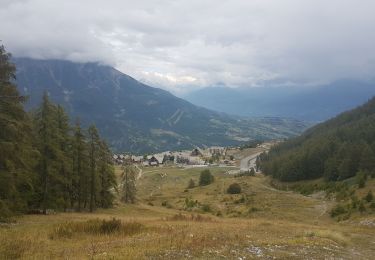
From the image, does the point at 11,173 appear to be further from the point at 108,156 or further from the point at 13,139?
the point at 108,156

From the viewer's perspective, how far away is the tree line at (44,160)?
30.1 meters

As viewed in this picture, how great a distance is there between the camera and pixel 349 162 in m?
115

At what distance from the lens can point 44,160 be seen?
43.8 meters

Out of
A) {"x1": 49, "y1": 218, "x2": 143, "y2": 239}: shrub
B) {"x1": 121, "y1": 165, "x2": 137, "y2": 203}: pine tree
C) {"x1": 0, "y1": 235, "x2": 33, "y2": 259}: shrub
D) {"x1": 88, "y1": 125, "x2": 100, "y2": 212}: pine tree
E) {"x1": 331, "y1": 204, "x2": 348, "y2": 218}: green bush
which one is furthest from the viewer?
{"x1": 121, "y1": 165, "x2": 137, "y2": 203}: pine tree

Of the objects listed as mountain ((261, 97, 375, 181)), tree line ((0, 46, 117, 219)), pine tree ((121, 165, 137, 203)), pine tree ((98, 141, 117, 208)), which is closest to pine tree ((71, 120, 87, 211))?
tree line ((0, 46, 117, 219))

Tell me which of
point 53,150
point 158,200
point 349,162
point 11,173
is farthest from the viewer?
point 349,162

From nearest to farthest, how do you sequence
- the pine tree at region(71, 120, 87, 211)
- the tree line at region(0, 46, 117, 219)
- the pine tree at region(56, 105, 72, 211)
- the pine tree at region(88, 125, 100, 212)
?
the tree line at region(0, 46, 117, 219) → the pine tree at region(56, 105, 72, 211) → the pine tree at region(71, 120, 87, 211) → the pine tree at region(88, 125, 100, 212)

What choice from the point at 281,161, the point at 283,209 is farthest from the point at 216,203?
the point at 281,161

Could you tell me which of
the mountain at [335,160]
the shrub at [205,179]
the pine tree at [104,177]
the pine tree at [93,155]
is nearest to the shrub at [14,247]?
the pine tree at [93,155]

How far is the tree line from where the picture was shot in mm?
30109

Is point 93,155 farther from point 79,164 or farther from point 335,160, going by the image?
point 335,160

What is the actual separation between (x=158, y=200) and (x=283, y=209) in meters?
40.0

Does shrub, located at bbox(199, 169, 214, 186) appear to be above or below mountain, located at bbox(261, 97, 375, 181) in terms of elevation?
below

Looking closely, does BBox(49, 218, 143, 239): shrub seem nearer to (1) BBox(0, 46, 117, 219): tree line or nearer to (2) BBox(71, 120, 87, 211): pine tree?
Result: (1) BBox(0, 46, 117, 219): tree line
